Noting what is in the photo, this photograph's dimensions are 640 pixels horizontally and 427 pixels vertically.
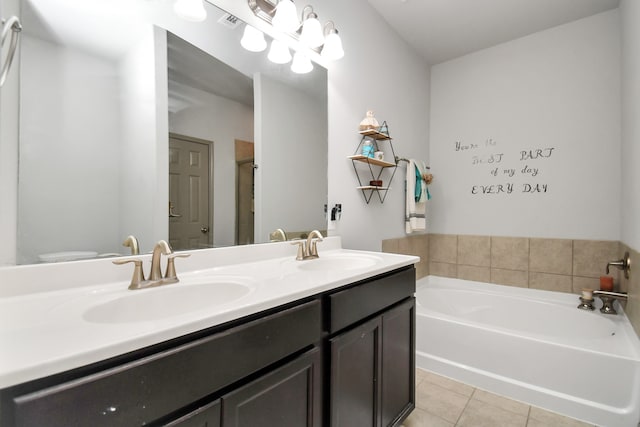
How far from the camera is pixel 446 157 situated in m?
2.87

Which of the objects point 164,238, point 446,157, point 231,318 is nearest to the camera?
point 231,318

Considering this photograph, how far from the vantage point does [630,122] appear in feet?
5.74

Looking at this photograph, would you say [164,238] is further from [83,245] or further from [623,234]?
[623,234]

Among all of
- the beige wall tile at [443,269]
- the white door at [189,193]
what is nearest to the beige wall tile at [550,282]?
the beige wall tile at [443,269]

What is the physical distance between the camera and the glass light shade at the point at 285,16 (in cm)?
139

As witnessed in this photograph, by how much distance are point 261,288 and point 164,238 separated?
1.61ft

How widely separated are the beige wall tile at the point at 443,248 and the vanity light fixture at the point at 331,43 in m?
2.01

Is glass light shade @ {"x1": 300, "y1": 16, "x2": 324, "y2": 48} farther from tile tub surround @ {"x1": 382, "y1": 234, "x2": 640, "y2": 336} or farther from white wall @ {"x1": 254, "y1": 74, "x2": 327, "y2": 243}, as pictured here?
tile tub surround @ {"x1": 382, "y1": 234, "x2": 640, "y2": 336}

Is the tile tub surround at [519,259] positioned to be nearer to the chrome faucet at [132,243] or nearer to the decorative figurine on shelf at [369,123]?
the decorative figurine on shelf at [369,123]

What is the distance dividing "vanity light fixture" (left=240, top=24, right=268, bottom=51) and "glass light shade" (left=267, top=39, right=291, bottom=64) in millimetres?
53

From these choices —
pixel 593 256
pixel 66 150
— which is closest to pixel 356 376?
pixel 66 150

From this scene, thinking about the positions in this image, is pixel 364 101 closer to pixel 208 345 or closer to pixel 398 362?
pixel 398 362

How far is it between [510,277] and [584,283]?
475 millimetres

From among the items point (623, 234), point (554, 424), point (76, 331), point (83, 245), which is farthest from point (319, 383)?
point (623, 234)
